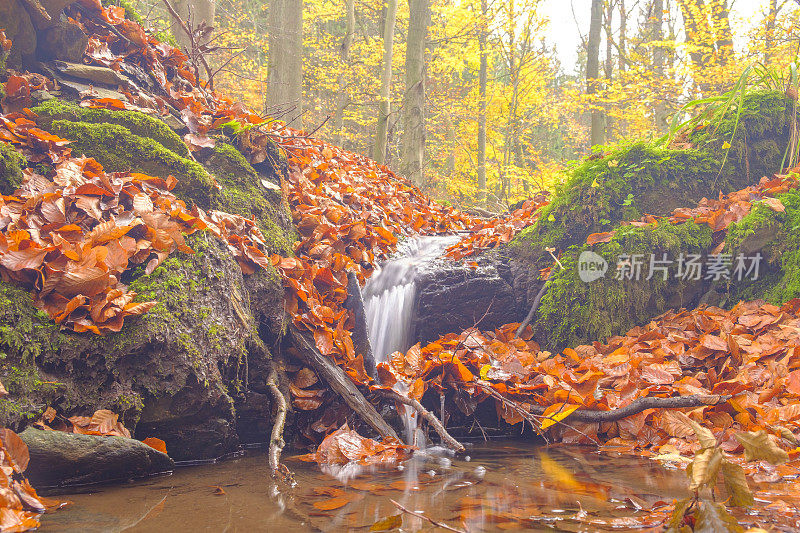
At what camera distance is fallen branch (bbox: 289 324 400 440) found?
8.97 ft

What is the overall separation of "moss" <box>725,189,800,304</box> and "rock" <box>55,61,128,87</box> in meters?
5.13

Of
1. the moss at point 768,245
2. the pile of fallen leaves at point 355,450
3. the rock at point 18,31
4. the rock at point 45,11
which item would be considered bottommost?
the pile of fallen leaves at point 355,450

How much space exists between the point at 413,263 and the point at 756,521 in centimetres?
361

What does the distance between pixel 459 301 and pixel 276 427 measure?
7.93 feet

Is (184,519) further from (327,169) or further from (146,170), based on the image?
(327,169)

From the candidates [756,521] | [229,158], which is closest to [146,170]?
[229,158]

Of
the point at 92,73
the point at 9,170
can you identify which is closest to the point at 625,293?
the point at 9,170

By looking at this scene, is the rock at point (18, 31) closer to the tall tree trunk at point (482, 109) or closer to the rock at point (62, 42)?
the rock at point (62, 42)

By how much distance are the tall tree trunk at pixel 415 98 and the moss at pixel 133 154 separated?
6.17 meters

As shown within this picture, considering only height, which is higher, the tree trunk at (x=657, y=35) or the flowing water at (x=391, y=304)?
the tree trunk at (x=657, y=35)

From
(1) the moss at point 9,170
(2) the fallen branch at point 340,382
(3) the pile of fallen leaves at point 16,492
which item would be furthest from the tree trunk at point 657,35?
(3) the pile of fallen leaves at point 16,492

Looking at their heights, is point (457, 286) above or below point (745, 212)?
below

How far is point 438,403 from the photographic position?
311cm

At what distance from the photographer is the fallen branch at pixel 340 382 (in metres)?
2.73
